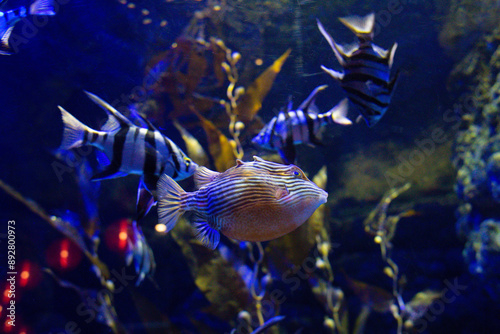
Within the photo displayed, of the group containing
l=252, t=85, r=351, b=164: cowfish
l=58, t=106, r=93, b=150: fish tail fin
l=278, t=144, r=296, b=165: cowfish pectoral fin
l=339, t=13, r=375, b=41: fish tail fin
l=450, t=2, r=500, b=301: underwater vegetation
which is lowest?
l=450, t=2, r=500, b=301: underwater vegetation

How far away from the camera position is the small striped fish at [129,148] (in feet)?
3.65

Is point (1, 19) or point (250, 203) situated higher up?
point (1, 19)

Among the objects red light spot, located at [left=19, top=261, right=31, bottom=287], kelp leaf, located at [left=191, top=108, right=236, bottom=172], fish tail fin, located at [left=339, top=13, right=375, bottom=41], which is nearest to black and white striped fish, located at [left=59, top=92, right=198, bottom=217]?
fish tail fin, located at [left=339, top=13, right=375, bottom=41]

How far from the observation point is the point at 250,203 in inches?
33.4

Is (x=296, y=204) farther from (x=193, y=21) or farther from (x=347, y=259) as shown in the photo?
(x=347, y=259)

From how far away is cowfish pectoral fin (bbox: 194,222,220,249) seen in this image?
0.95 meters

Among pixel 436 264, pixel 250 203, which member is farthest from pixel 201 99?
pixel 436 264

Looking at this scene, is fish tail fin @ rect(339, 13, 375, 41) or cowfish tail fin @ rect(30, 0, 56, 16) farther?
cowfish tail fin @ rect(30, 0, 56, 16)

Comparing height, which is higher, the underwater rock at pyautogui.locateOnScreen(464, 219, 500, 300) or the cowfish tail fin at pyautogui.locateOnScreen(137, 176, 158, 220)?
the cowfish tail fin at pyautogui.locateOnScreen(137, 176, 158, 220)

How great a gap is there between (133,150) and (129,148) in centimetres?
2

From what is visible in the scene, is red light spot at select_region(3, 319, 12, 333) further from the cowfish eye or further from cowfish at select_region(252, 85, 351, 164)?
the cowfish eye

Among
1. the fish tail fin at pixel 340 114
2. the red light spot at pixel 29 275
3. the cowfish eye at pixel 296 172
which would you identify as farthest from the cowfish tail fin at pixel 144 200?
the red light spot at pixel 29 275

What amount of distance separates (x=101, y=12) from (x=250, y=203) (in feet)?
10.3

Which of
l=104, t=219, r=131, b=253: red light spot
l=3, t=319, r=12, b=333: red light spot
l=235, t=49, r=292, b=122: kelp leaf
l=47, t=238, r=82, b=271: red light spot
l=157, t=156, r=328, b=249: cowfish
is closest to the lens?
l=157, t=156, r=328, b=249: cowfish
